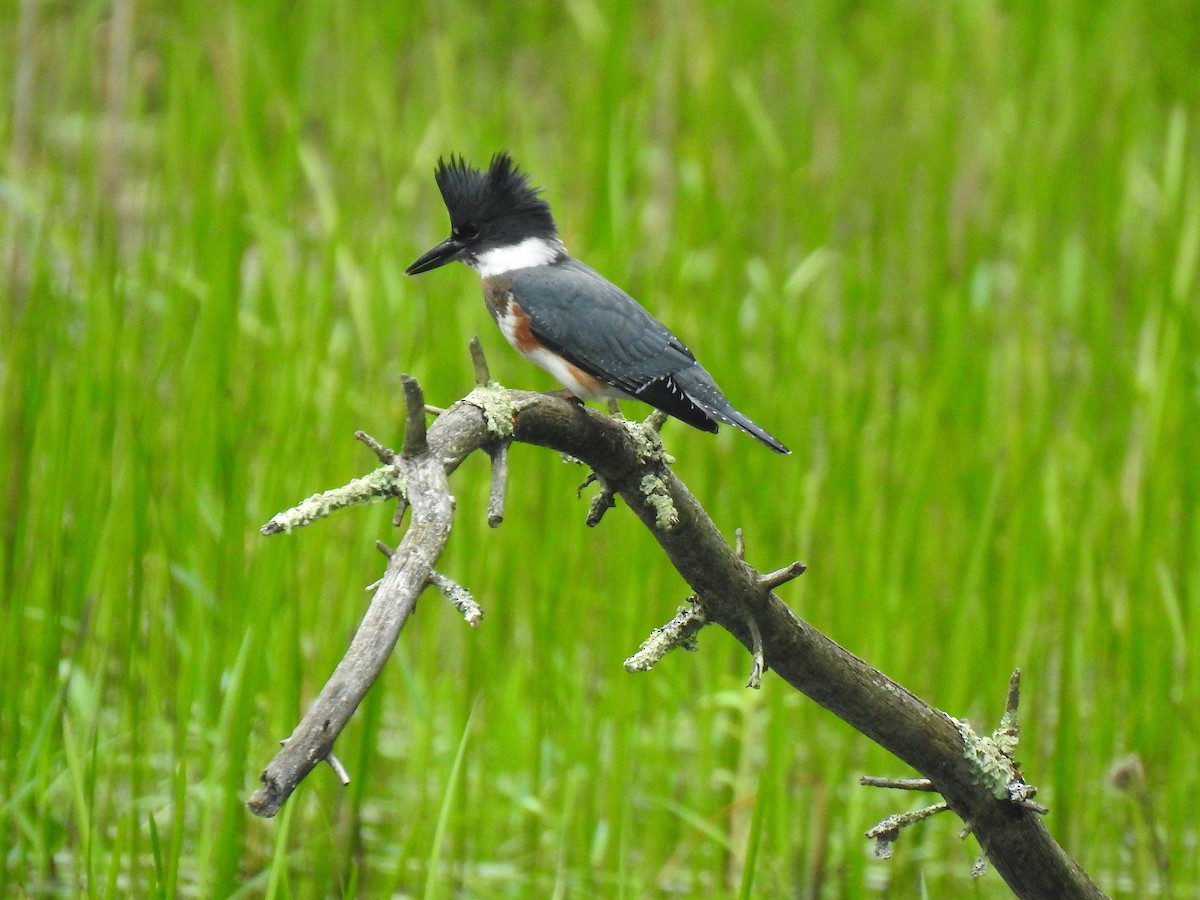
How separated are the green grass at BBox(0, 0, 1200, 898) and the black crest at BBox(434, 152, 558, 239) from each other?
28.6 inches

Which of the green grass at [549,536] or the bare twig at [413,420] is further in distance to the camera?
the green grass at [549,536]

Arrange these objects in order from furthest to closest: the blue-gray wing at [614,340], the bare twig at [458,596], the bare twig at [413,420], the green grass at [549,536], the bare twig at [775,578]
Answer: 1. the green grass at [549,536]
2. the blue-gray wing at [614,340]
3. the bare twig at [775,578]
4. the bare twig at [413,420]
5. the bare twig at [458,596]

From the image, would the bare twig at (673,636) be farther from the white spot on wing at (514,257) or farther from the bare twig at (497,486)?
the white spot on wing at (514,257)

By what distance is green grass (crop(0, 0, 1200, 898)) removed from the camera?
2.86 meters

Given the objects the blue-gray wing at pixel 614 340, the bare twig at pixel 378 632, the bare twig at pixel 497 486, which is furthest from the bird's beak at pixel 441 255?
the bare twig at pixel 378 632

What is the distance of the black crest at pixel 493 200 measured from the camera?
2412mm

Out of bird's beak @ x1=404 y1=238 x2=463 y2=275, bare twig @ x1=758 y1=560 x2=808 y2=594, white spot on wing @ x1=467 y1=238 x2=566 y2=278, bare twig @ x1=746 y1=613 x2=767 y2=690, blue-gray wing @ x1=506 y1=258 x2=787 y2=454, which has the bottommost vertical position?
bare twig @ x1=746 y1=613 x2=767 y2=690

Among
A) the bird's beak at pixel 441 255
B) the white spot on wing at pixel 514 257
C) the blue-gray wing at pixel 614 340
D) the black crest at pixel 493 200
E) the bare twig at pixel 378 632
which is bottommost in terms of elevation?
the bare twig at pixel 378 632

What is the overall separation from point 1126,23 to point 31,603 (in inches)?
225

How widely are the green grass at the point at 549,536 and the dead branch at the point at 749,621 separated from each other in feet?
1.11

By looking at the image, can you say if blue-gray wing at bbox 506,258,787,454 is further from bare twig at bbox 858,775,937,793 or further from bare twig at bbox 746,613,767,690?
bare twig at bbox 858,775,937,793

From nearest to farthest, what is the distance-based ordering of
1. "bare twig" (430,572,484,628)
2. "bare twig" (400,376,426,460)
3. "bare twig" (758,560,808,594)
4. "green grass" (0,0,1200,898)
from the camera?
"bare twig" (430,572,484,628) < "bare twig" (400,376,426,460) < "bare twig" (758,560,808,594) < "green grass" (0,0,1200,898)

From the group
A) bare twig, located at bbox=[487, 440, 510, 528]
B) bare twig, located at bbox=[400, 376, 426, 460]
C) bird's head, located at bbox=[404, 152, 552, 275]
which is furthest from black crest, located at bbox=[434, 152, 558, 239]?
bare twig, located at bbox=[400, 376, 426, 460]

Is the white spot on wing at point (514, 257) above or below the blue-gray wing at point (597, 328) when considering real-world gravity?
above
